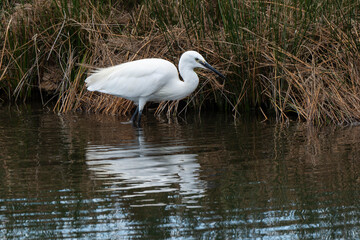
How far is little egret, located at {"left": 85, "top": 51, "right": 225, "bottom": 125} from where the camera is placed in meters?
7.80

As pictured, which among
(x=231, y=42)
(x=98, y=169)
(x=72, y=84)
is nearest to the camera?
(x=98, y=169)

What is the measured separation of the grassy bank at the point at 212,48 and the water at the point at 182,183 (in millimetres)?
731

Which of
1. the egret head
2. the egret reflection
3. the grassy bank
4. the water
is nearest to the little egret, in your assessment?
the egret head

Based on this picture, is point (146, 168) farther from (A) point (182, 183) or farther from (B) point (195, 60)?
(B) point (195, 60)

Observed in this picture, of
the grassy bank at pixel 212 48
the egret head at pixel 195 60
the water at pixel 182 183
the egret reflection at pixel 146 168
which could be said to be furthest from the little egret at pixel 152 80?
the egret reflection at pixel 146 168

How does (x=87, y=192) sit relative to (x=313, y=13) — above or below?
below

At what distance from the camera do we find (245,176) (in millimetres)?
4727

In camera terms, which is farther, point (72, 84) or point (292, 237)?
point (72, 84)

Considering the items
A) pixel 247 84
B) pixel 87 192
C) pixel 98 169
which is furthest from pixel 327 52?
pixel 87 192

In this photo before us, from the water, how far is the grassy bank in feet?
2.40

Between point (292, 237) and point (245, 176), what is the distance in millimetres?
1407

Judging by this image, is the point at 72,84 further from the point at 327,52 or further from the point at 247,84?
the point at 327,52

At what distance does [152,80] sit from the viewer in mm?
7836

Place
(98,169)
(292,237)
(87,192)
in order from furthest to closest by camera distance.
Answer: (98,169) → (87,192) → (292,237)
